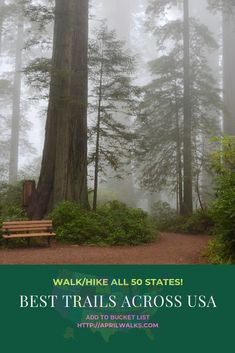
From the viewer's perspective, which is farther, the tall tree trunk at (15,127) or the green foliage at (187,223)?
the tall tree trunk at (15,127)

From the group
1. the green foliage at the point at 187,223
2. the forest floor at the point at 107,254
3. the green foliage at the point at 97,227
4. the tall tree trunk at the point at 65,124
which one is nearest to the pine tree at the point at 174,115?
the green foliage at the point at 187,223

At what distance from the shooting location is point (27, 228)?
9992 mm

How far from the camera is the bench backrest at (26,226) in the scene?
32.3 feet

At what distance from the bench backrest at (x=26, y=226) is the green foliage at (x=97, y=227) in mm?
590

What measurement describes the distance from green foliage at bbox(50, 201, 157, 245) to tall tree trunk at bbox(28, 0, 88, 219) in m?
0.92

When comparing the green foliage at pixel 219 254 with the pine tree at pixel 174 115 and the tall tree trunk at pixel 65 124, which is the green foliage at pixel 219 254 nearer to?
the tall tree trunk at pixel 65 124

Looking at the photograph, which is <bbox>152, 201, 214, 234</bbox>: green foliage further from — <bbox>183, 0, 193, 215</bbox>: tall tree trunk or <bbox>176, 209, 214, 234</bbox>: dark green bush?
<bbox>183, 0, 193, 215</bbox>: tall tree trunk

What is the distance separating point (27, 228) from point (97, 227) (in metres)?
1.99

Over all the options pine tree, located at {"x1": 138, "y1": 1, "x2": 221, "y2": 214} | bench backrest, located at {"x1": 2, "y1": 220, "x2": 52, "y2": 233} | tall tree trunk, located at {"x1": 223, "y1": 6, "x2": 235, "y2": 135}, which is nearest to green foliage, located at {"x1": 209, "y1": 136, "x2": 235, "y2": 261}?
bench backrest, located at {"x1": 2, "y1": 220, "x2": 52, "y2": 233}

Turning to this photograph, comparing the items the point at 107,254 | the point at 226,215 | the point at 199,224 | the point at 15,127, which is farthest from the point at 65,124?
the point at 15,127

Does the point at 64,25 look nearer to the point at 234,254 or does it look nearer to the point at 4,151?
the point at 234,254

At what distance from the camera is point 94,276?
491 centimetres

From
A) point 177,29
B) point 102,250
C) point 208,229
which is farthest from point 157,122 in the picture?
point 102,250

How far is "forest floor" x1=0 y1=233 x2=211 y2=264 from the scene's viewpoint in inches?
317
